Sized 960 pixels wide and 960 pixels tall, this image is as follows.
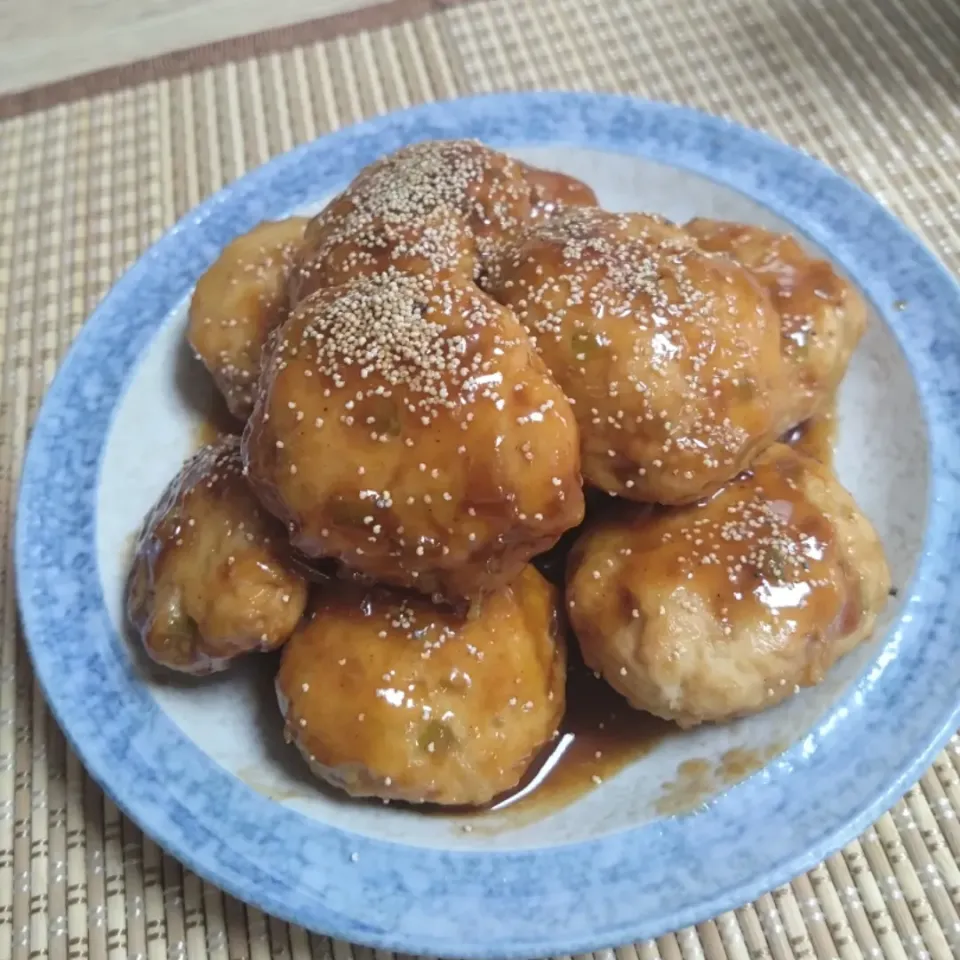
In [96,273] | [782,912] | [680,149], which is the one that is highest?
[680,149]

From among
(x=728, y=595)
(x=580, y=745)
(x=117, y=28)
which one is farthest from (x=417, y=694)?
(x=117, y=28)

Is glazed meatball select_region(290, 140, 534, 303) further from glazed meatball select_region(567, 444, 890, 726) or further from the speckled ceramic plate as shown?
glazed meatball select_region(567, 444, 890, 726)

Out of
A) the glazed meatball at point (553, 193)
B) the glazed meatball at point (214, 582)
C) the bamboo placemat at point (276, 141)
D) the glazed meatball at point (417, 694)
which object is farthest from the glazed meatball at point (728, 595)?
the glazed meatball at point (553, 193)

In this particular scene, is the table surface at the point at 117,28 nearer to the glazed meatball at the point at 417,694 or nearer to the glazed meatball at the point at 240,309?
the glazed meatball at the point at 240,309

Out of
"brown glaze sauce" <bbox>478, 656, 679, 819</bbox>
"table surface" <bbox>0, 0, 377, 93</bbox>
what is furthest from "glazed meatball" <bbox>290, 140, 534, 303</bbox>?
"table surface" <bbox>0, 0, 377, 93</bbox>

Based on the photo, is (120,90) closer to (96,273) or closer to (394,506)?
(96,273)

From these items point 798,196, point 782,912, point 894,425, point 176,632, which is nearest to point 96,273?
point 176,632
